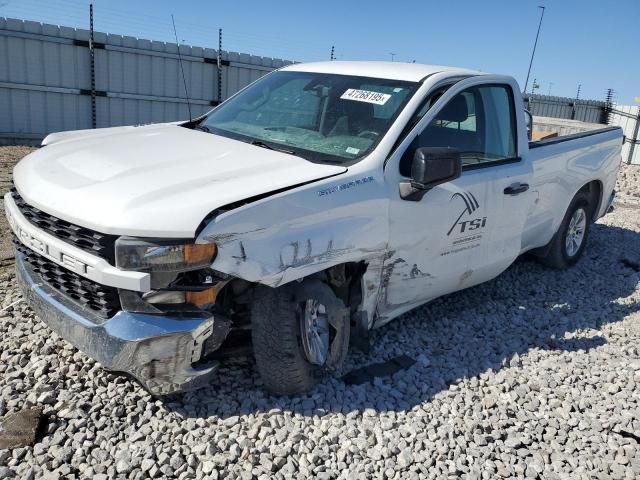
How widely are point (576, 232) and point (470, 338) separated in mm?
2442

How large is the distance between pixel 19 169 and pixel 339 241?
75.4 inches

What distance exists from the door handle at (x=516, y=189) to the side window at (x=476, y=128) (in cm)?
22

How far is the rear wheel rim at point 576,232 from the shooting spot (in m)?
6.03

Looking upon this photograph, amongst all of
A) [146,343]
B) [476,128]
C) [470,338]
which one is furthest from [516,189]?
[146,343]

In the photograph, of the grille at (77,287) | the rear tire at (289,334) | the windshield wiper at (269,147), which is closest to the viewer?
the grille at (77,287)

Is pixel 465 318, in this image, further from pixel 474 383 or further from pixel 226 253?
pixel 226 253

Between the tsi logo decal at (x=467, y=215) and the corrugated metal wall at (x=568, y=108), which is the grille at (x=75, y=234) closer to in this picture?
the tsi logo decal at (x=467, y=215)

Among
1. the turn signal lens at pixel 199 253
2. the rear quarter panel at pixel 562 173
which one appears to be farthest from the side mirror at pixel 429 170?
the rear quarter panel at pixel 562 173

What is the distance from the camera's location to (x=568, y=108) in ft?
67.6

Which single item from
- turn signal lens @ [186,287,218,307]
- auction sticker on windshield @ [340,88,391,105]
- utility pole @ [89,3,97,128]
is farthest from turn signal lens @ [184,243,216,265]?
utility pole @ [89,3,97,128]

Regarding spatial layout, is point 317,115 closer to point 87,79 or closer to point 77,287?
point 77,287

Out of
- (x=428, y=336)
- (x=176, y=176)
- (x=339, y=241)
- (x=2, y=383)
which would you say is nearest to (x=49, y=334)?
(x=2, y=383)

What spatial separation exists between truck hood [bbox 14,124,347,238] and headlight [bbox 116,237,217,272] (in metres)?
0.05

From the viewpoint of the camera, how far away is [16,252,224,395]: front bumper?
8.88ft
